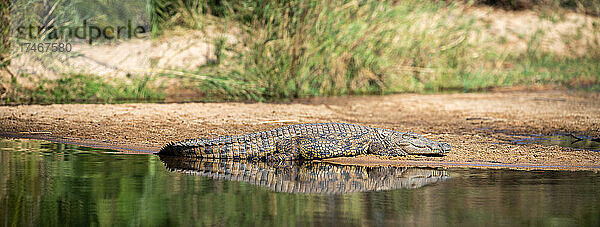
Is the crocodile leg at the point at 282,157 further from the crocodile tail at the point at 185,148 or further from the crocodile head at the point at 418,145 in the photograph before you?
the crocodile head at the point at 418,145

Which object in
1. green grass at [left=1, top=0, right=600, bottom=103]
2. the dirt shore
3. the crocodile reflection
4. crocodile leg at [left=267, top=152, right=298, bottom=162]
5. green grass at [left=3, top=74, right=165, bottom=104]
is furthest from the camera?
green grass at [left=1, top=0, right=600, bottom=103]

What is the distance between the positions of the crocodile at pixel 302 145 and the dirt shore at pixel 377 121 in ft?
0.35

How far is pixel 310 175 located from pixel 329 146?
85 centimetres

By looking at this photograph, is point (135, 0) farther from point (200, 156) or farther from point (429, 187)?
point (429, 187)

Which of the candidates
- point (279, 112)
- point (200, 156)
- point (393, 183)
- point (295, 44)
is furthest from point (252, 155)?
point (295, 44)

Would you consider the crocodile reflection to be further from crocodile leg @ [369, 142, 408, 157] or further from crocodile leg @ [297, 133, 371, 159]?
crocodile leg @ [369, 142, 408, 157]

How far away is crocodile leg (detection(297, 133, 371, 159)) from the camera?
6.65m

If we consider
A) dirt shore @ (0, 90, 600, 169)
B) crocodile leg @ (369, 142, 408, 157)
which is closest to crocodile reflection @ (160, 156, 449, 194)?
dirt shore @ (0, 90, 600, 169)

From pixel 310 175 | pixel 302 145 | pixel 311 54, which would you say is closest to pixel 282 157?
pixel 302 145

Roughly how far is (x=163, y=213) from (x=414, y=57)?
1119 cm

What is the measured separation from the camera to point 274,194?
16.4 ft

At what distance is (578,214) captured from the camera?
4.41 m

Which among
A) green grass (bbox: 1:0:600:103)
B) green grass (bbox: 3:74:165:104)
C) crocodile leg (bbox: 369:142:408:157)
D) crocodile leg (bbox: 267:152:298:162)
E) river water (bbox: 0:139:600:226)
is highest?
green grass (bbox: 1:0:600:103)

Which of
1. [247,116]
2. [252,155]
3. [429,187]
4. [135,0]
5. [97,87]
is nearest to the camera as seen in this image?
[429,187]
